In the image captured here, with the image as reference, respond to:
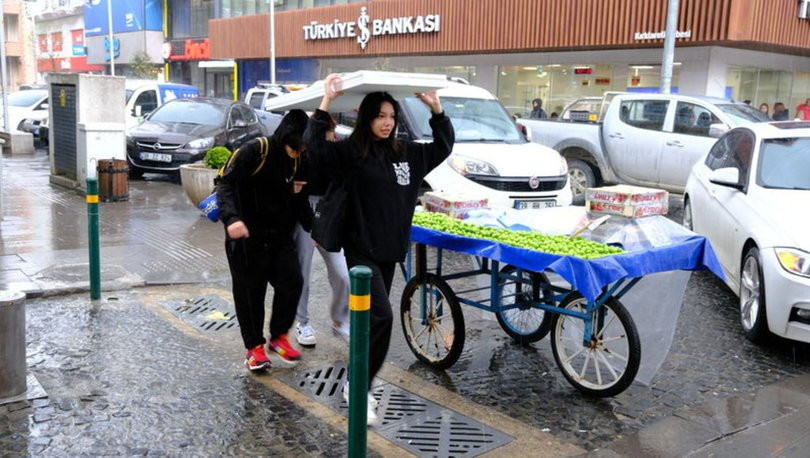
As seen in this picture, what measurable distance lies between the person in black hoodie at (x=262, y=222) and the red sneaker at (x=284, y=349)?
0.12 meters

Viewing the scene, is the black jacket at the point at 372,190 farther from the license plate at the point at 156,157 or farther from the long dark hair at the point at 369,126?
the license plate at the point at 156,157

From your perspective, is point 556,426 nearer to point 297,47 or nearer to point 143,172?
point 143,172

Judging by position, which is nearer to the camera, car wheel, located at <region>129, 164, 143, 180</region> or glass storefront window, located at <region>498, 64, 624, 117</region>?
car wheel, located at <region>129, 164, 143, 180</region>

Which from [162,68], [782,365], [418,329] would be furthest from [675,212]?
[162,68]

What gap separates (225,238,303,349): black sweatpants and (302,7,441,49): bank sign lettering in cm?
2080

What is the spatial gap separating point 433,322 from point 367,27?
76.8ft

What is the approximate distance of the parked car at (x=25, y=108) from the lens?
2208 centimetres

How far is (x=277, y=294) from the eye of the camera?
526cm

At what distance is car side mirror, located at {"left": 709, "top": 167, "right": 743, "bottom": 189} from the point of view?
6.73m

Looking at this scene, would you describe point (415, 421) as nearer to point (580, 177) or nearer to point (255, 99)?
point (580, 177)

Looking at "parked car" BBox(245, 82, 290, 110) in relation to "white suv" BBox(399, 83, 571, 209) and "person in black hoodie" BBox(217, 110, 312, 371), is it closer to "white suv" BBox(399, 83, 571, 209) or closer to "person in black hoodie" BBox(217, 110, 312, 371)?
"white suv" BBox(399, 83, 571, 209)

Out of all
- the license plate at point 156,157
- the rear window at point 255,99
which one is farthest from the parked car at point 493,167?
the rear window at point 255,99

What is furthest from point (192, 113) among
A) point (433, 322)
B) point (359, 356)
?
point (359, 356)

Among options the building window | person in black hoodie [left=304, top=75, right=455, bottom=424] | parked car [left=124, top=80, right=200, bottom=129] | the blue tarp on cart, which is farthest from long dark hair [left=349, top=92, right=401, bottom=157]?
the building window
